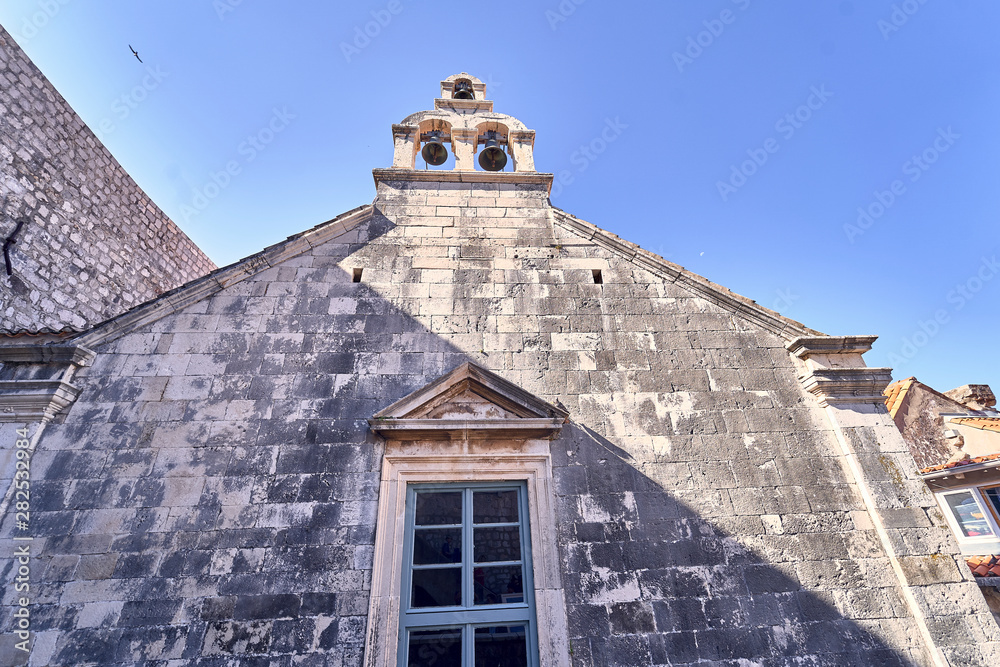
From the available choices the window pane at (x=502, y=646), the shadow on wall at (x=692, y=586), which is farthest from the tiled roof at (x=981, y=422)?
the window pane at (x=502, y=646)

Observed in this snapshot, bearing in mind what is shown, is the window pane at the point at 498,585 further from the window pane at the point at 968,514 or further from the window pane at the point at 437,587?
the window pane at the point at 968,514

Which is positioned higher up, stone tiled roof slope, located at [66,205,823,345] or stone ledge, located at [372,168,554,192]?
stone ledge, located at [372,168,554,192]

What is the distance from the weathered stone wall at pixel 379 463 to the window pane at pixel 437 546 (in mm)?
433

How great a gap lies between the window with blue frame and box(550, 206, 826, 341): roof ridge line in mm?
3074

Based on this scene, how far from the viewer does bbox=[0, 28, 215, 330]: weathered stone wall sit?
5.64 m

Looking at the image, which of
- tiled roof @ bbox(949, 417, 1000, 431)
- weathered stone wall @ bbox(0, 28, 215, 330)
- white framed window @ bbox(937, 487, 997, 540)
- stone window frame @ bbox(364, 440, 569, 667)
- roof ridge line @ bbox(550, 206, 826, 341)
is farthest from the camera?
tiled roof @ bbox(949, 417, 1000, 431)

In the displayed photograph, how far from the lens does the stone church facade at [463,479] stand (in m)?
3.51

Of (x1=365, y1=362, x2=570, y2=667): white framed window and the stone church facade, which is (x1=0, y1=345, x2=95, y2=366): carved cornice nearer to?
the stone church facade

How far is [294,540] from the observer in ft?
12.2

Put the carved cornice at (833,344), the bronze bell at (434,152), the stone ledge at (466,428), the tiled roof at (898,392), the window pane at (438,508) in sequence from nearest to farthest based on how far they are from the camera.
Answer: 1. the window pane at (438,508)
2. the stone ledge at (466,428)
3. the carved cornice at (833,344)
4. the bronze bell at (434,152)
5. the tiled roof at (898,392)

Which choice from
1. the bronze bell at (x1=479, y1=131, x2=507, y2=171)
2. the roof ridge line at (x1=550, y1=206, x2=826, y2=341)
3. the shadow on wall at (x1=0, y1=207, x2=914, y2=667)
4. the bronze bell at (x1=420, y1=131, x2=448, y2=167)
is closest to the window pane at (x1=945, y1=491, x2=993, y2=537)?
the roof ridge line at (x1=550, y1=206, x2=826, y2=341)

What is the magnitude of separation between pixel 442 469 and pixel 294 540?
132 centimetres

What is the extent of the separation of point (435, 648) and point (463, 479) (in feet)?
4.20

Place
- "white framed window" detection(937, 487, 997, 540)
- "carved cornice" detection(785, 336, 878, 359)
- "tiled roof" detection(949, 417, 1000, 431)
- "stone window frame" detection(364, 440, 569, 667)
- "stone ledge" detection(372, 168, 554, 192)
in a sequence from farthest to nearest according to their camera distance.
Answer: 1. "tiled roof" detection(949, 417, 1000, 431)
2. "white framed window" detection(937, 487, 997, 540)
3. "stone ledge" detection(372, 168, 554, 192)
4. "carved cornice" detection(785, 336, 878, 359)
5. "stone window frame" detection(364, 440, 569, 667)
